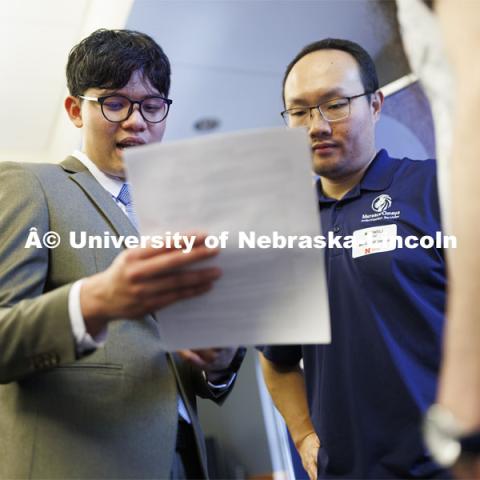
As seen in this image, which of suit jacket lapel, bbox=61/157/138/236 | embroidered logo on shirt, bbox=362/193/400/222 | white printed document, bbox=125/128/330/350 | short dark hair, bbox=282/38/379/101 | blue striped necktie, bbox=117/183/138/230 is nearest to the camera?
A: white printed document, bbox=125/128/330/350

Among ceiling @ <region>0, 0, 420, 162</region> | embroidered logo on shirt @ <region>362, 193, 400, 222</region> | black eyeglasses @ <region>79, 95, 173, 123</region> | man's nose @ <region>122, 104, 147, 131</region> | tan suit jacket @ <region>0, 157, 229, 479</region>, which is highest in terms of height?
ceiling @ <region>0, 0, 420, 162</region>

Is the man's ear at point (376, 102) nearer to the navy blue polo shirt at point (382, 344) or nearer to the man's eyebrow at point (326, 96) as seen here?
the man's eyebrow at point (326, 96)

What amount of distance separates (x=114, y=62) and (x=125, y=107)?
100mm

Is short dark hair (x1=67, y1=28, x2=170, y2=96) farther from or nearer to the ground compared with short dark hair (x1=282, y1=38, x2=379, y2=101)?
nearer to the ground

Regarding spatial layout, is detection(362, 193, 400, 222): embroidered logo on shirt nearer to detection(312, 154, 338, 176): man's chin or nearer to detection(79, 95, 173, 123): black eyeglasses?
detection(312, 154, 338, 176): man's chin

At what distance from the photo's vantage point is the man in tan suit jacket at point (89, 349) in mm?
869

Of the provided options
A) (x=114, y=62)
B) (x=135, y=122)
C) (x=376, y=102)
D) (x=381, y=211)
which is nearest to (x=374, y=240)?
(x=381, y=211)

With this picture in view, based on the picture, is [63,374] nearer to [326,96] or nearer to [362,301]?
[362,301]

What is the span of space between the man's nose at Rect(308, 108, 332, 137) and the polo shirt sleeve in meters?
0.53

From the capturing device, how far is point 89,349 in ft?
3.11

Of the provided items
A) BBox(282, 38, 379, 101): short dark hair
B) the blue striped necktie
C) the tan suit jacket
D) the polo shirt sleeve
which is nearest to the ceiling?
BBox(282, 38, 379, 101): short dark hair

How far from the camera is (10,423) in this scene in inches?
41.6

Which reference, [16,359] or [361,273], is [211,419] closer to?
[361,273]

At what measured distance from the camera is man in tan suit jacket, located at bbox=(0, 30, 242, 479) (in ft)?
2.85
